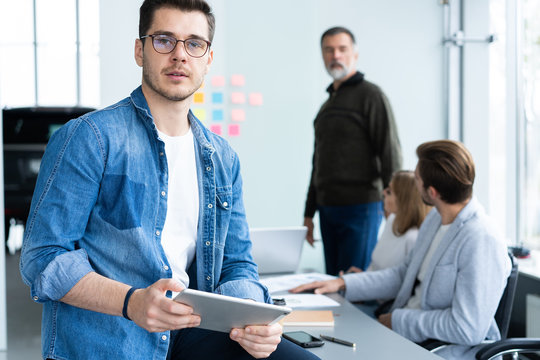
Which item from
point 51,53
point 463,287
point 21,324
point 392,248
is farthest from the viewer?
point 51,53

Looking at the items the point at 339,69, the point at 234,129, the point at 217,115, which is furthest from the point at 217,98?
the point at 339,69

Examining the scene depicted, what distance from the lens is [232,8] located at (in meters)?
4.46

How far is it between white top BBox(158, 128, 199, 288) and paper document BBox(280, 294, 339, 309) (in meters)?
0.62

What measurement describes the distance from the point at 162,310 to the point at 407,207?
1.90 meters

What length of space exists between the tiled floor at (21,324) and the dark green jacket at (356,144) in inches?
81.3

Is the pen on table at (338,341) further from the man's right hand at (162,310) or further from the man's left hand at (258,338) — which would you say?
the man's right hand at (162,310)

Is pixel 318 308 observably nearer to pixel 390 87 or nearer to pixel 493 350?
pixel 493 350

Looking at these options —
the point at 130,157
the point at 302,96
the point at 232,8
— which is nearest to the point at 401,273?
the point at 130,157

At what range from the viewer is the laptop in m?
2.50

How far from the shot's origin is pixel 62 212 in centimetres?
129

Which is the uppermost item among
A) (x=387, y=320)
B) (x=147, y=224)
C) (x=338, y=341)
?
(x=147, y=224)

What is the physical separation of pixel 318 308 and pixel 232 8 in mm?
3005

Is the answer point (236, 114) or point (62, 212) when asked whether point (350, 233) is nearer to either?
point (236, 114)

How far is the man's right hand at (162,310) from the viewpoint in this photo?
118cm
